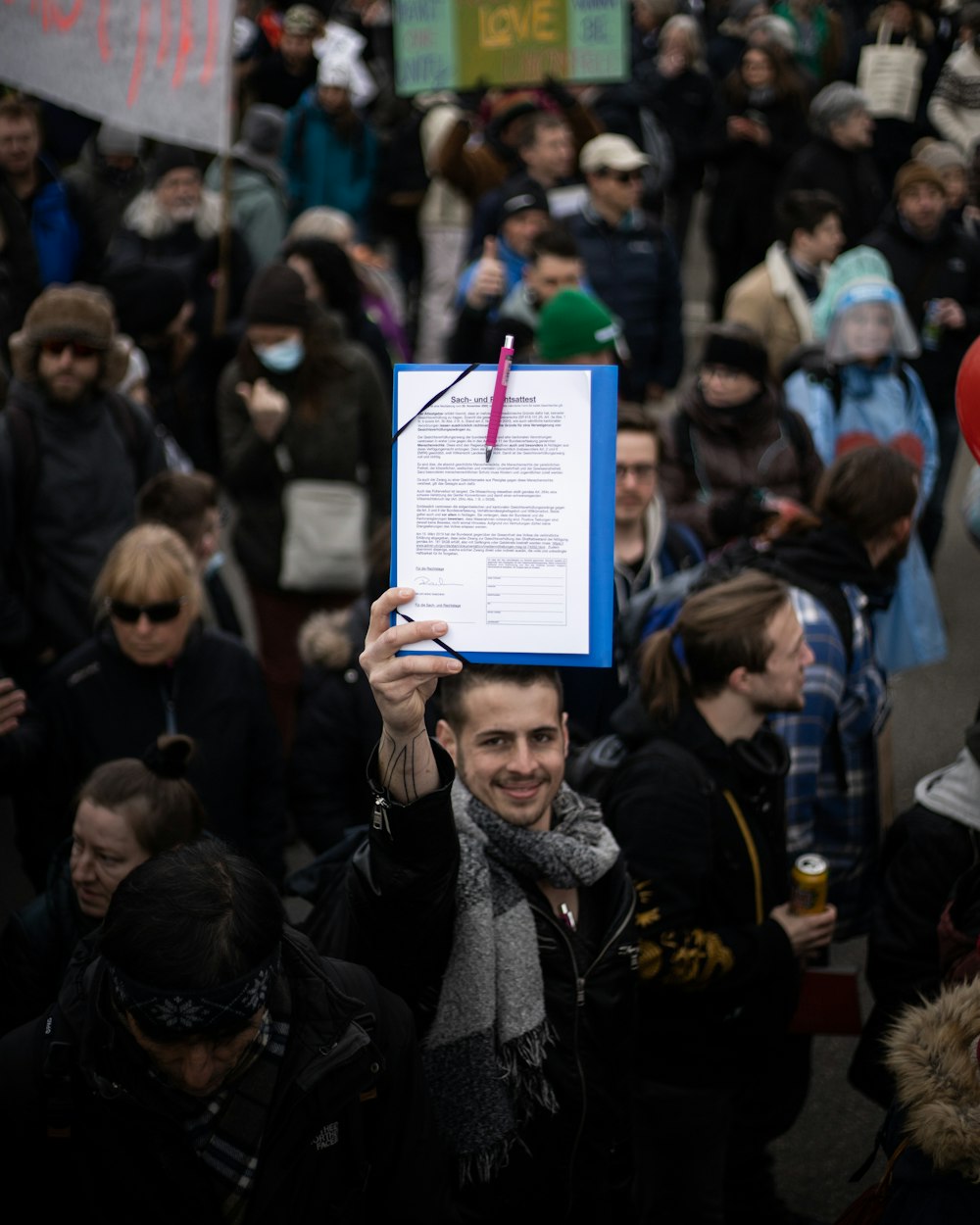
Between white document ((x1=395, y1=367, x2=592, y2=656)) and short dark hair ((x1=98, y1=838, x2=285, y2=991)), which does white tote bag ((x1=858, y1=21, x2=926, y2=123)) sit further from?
short dark hair ((x1=98, y1=838, x2=285, y2=991))

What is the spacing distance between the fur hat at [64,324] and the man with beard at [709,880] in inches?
88.5

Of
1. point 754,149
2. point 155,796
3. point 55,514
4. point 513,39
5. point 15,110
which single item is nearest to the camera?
point 155,796

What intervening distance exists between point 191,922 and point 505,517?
32.0 inches

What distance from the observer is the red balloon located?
3113 millimetres

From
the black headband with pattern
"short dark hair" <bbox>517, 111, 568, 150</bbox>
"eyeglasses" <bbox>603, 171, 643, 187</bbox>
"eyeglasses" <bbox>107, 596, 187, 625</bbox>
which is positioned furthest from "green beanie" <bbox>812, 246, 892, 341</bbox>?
the black headband with pattern

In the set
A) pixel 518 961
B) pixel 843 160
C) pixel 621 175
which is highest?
pixel 843 160

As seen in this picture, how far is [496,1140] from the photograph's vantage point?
2.76m

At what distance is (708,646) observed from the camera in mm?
3500

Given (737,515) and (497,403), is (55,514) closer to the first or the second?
(737,515)

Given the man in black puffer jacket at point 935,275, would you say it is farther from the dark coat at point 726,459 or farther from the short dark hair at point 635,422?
the short dark hair at point 635,422

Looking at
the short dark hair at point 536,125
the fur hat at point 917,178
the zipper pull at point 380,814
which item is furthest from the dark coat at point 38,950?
the fur hat at point 917,178

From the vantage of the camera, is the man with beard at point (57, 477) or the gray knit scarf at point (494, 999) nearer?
the gray knit scarf at point (494, 999)

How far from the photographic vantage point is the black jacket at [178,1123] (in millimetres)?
2336

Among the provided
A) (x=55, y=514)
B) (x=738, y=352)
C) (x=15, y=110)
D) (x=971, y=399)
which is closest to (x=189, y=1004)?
(x=971, y=399)
